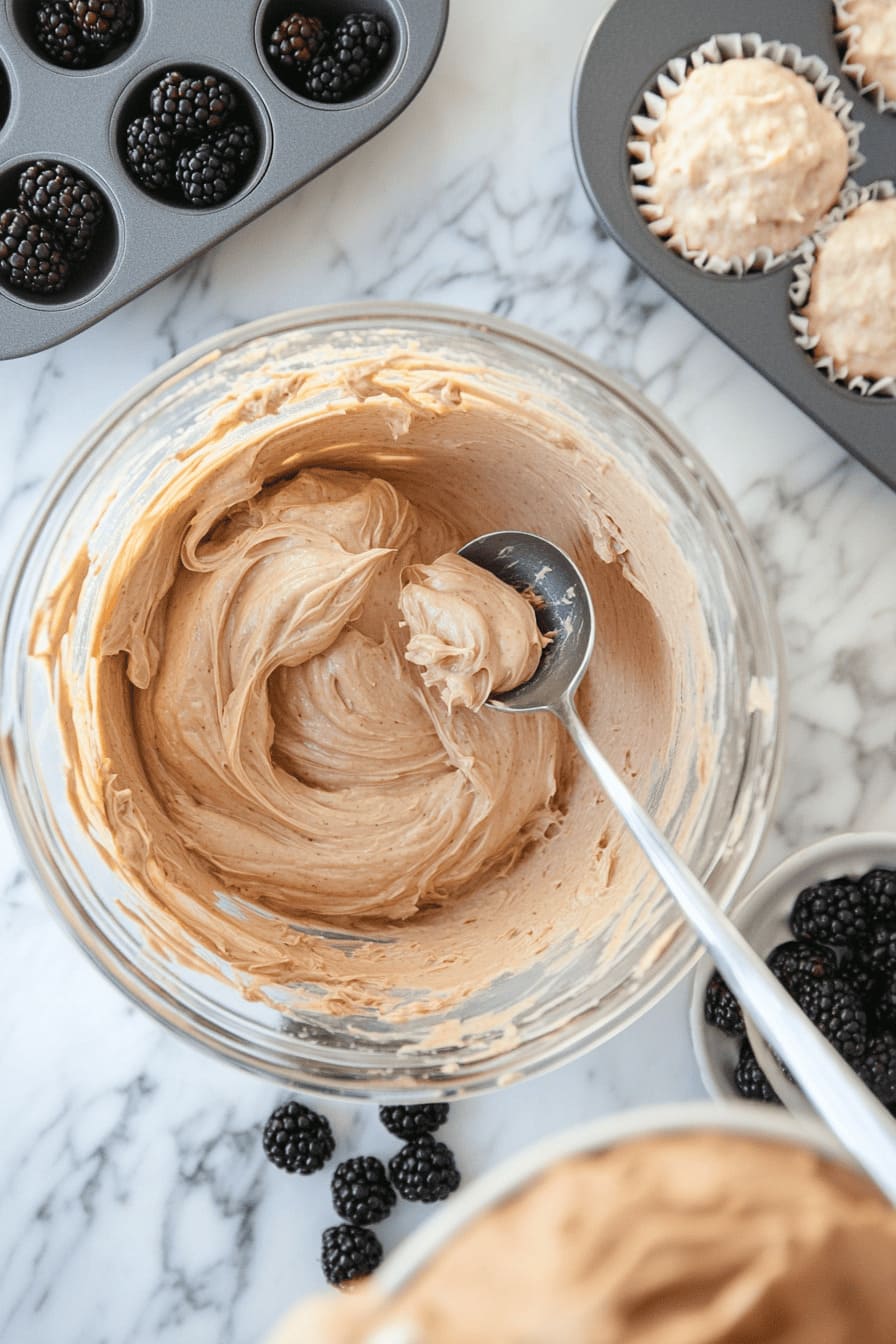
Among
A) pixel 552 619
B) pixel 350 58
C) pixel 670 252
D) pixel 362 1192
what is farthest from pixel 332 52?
pixel 362 1192

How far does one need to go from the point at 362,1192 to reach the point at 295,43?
4.97ft

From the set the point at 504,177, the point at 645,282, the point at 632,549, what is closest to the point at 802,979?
the point at 632,549

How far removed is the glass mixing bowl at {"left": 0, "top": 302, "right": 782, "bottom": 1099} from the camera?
3.76 feet

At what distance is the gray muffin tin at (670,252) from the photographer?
4.56ft

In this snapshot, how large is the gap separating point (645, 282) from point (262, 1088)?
4.05 feet

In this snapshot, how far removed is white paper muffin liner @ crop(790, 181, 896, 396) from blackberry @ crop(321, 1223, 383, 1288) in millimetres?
1295

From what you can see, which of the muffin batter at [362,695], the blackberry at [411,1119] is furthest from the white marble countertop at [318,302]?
the muffin batter at [362,695]

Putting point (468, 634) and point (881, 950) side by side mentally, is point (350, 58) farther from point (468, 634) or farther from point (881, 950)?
A: point (881, 950)

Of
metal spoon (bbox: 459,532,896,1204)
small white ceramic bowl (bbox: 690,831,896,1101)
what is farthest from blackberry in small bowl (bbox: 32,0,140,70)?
small white ceramic bowl (bbox: 690,831,896,1101)

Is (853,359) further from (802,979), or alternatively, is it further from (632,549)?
(802,979)

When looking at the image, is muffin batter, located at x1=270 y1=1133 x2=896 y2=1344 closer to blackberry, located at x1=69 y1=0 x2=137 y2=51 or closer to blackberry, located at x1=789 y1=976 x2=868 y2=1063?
blackberry, located at x1=789 y1=976 x2=868 y2=1063

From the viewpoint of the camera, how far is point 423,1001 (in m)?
1.29

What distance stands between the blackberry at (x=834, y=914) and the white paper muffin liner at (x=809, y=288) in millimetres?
652

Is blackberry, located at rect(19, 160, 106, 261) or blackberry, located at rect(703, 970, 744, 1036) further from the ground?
blackberry, located at rect(19, 160, 106, 261)
